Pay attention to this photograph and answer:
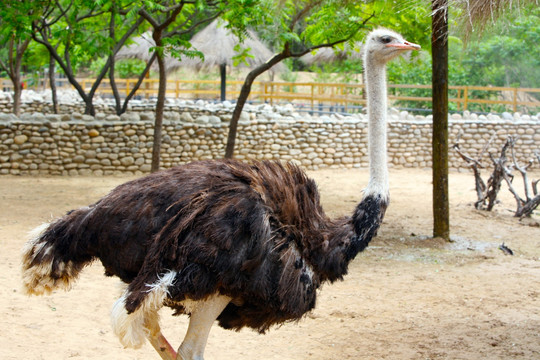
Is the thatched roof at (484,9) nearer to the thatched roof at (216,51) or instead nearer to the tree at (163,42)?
the tree at (163,42)

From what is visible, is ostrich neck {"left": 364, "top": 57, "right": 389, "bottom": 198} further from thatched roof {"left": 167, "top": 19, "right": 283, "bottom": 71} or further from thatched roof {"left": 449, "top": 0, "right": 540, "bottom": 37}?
thatched roof {"left": 167, "top": 19, "right": 283, "bottom": 71}

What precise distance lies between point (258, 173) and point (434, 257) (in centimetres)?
370

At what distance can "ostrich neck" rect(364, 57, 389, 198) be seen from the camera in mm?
3238

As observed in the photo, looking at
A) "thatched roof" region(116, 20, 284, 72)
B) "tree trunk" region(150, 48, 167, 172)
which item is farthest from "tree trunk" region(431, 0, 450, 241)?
"thatched roof" region(116, 20, 284, 72)

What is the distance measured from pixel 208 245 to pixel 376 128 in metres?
1.24

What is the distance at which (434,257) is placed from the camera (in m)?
6.27

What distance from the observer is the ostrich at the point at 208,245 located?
8.75ft

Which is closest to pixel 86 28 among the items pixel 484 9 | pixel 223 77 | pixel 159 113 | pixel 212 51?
pixel 159 113

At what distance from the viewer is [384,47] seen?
11.8ft

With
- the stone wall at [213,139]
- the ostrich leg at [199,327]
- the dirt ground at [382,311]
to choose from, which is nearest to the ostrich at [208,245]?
the ostrich leg at [199,327]

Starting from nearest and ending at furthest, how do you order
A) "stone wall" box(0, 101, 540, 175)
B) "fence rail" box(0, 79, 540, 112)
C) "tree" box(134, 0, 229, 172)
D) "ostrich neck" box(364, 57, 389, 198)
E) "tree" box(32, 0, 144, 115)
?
"ostrich neck" box(364, 57, 389, 198) → "tree" box(134, 0, 229, 172) → "tree" box(32, 0, 144, 115) → "stone wall" box(0, 101, 540, 175) → "fence rail" box(0, 79, 540, 112)

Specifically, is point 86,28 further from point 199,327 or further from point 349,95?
point 199,327

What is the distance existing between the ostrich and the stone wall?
320 inches

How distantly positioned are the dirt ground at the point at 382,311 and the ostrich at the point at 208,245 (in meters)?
0.89
